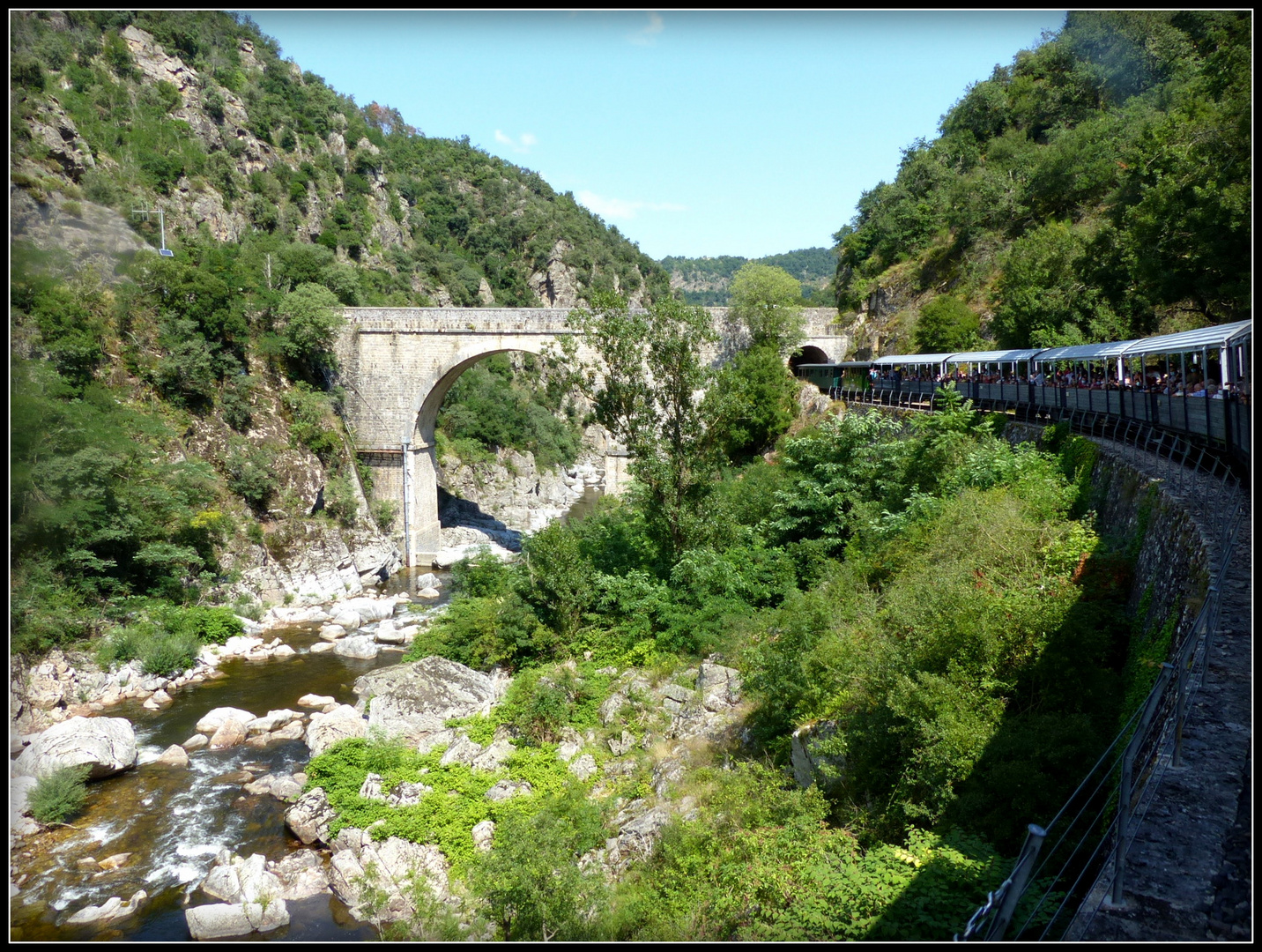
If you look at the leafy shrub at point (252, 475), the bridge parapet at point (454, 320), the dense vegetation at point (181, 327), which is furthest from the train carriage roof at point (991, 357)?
the leafy shrub at point (252, 475)

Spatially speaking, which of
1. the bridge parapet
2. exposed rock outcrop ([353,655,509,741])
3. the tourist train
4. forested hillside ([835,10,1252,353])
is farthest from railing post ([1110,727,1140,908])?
the bridge parapet

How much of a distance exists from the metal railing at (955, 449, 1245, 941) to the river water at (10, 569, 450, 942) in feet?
23.7

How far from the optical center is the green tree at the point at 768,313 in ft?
91.3

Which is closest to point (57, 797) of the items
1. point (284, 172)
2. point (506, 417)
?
point (506, 417)

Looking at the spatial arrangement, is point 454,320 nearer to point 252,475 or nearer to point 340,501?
point 340,501

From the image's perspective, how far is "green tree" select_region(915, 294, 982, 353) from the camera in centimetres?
2559

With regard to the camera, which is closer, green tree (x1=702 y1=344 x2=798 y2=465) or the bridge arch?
green tree (x1=702 y1=344 x2=798 y2=465)

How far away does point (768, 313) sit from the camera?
27.7 meters

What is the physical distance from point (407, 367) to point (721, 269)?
5260 inches

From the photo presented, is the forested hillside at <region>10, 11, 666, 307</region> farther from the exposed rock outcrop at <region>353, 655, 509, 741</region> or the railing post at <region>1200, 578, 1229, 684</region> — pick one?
the railing post at <region>1200, 578, 1229, 684</region>

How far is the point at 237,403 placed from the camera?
23141 mm

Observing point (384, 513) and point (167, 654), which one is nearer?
point (167, 654)

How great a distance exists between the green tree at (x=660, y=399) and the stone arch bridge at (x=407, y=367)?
11617 millimetres

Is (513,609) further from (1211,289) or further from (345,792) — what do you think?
(1211,289)
